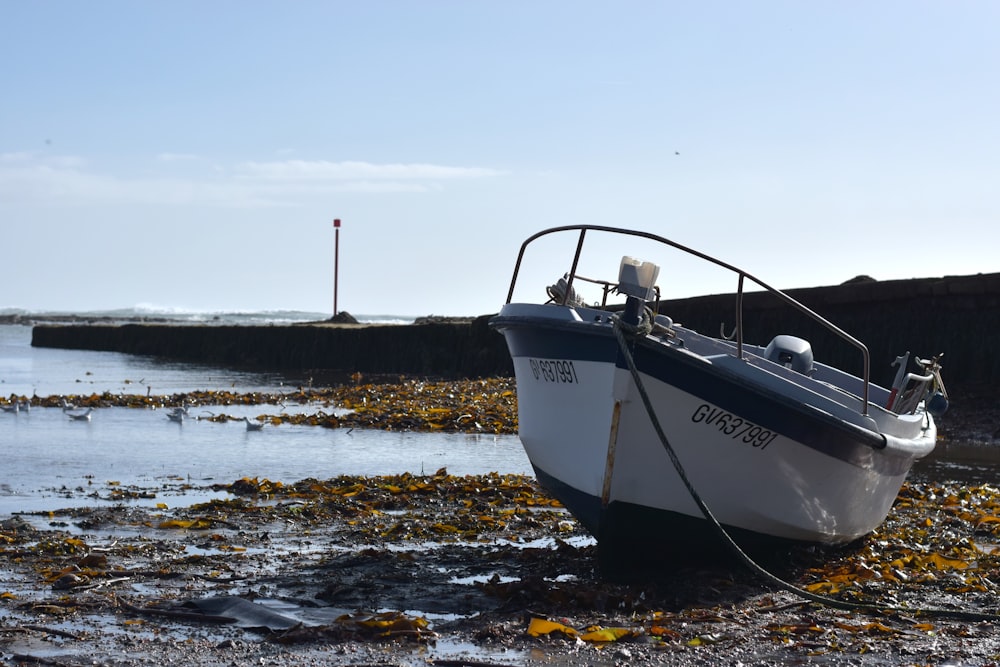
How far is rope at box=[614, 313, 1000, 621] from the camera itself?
634 centimetres

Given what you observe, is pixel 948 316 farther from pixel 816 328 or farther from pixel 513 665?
pixel 513 665

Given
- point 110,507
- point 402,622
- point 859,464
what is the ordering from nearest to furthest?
1. point 402,622
2. point 859,464
3. point 110,507

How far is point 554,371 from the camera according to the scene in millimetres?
7336

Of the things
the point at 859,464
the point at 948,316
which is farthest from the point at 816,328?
the point at 859,464

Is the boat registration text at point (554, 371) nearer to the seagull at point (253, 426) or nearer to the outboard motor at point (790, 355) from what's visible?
the outboard motor at point (790, 355)

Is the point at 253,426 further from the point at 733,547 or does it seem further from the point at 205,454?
the point at 733,547

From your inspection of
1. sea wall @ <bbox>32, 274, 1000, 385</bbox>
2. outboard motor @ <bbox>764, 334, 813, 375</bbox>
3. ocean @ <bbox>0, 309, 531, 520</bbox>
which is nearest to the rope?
outboard motor @ <bbox>764, 334, 813, 375</bbox>

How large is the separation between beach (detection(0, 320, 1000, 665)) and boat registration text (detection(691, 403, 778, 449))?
0.93m

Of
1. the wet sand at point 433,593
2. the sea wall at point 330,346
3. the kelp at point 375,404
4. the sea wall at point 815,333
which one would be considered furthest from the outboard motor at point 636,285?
the sea wall at point 330,346

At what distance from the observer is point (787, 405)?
22.4 ft

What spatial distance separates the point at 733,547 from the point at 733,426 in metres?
0.73

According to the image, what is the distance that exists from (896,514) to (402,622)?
5.84 m

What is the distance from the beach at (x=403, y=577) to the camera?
5566 mm

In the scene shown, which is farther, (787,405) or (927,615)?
(787,405)
